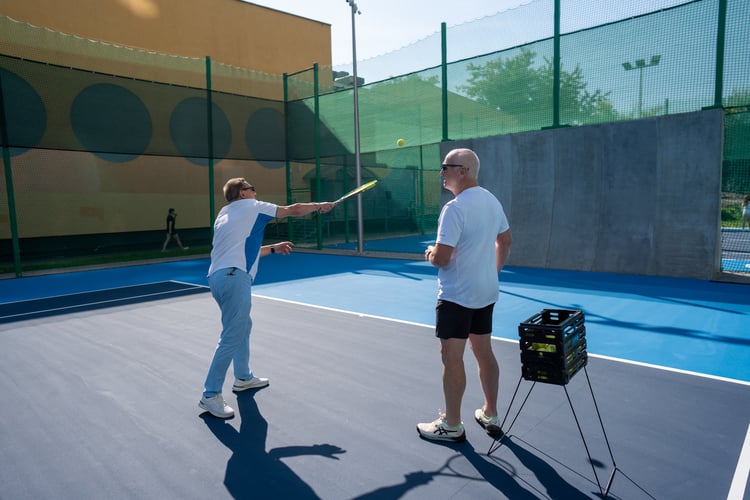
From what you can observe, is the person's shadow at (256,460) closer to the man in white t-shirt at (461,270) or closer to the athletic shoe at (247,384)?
the athletic shoe at (247,384)

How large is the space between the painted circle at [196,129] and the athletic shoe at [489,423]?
12466 millimetres

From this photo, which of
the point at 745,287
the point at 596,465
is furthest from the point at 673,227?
the point at 596,465

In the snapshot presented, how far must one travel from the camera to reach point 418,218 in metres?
19.7

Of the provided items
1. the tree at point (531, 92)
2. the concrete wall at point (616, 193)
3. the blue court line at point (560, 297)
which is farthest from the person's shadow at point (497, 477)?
the tree at point (531, 92)

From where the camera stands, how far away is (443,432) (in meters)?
3.15

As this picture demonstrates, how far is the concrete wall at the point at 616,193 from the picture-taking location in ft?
28.7

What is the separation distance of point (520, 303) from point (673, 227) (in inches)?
150

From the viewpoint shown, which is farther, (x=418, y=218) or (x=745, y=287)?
(x=418, y=218)

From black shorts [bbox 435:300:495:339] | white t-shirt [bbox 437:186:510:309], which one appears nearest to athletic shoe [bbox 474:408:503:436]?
black shorts [bbox 435:300:495:339]

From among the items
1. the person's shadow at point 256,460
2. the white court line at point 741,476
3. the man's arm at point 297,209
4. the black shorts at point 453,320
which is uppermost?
the man's arm at point 297,209

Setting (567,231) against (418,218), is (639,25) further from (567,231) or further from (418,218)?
(418,218)

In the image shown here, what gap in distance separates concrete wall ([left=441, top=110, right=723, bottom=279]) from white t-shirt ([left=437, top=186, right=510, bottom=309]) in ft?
24.6

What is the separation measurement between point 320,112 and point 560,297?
990cm

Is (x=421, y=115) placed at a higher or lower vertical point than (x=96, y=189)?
higher
